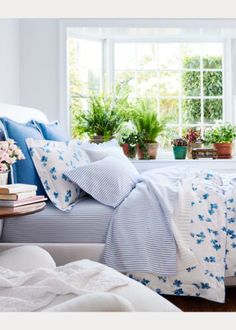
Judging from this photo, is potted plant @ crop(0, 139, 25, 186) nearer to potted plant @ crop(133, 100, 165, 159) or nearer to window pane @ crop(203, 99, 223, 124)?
potted plant @ crop(133, 100, 165, 159)

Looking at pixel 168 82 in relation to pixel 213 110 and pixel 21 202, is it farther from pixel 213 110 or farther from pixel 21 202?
pixel 21 202

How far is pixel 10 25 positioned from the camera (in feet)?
Result: 19.0

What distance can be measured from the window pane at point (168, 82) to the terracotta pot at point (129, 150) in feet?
2.85

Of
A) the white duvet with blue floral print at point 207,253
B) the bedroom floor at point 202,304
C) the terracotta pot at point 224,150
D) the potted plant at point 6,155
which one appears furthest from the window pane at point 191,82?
the potted plant at point 6,155

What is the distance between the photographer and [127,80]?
6.73 meters

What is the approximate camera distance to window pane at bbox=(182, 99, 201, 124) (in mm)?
6797

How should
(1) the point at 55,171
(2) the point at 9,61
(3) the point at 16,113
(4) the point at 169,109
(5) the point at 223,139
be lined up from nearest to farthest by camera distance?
(1) the point at 55,171
(3) the point at 16,113
(2) the point at 9,61
(5) the point at 223,139
(4) the point at 169,109

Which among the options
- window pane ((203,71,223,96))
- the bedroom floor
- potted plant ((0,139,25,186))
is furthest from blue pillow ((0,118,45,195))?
window pane ((203,71,223,96))

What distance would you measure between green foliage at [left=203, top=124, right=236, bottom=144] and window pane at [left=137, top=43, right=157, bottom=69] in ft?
3.36

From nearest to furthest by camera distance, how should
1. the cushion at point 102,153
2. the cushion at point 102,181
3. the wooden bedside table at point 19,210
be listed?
the wooden bedside table at point 19,210
the cushion at point 102,181
the cushion at point 102,153

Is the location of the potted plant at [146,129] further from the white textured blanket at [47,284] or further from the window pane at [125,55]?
the white textured blanket at [47,284]

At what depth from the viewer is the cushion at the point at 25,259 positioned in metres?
2.49

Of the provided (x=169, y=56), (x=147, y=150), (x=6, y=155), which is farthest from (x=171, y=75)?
(x=6, y=155)

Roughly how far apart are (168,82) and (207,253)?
376 centimetres
